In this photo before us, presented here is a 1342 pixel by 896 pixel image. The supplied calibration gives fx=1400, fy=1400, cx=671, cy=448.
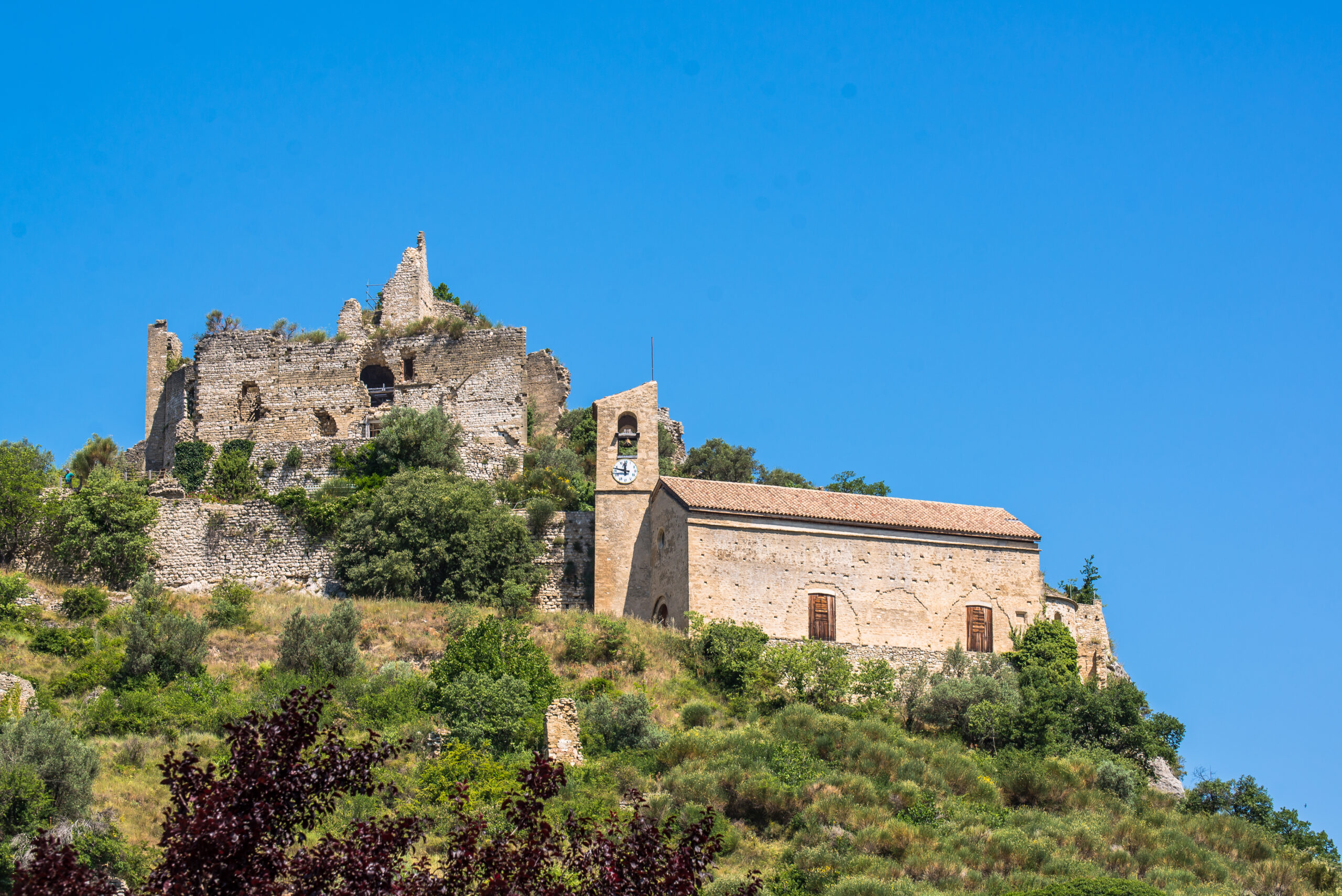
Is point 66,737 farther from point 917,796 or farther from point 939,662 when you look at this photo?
point 939,662

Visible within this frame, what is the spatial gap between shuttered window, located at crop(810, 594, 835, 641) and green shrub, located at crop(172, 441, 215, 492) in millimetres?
19147

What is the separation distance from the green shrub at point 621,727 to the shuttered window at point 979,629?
10.9m

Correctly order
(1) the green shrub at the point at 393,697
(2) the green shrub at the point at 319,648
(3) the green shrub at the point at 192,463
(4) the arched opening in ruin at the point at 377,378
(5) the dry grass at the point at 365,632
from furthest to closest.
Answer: (4) the arched opening in ruin at the point at 377,378
(3) the green shrub at the point at 192,463
(5) the dry grass at the point at 365,632
(2) the green shrub at the point at 319,648
(1) the green shrub at the point at 393,697

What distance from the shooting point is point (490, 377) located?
44.2 metres

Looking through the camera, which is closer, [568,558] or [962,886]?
[962,886]

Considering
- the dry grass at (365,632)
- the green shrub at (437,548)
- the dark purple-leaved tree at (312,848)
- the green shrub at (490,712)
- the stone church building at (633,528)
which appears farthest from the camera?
the green shrub at (437,548)

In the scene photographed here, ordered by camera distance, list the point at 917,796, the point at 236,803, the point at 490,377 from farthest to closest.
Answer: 1. the point at 490,377
2. the point at 917,796
3. the point at 236,803

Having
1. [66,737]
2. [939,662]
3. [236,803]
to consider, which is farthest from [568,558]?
[236,803]

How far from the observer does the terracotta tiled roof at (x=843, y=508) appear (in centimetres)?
3500

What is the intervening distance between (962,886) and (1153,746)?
10507 mm

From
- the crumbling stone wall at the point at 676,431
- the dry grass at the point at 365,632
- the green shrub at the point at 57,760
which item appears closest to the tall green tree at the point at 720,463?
the crumbling stone wall at the point at 676,431

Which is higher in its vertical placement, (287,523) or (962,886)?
(287,523)

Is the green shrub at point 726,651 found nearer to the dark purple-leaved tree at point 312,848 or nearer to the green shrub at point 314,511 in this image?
the green shrub at point 314,511

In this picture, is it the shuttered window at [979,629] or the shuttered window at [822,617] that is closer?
the shuttered window at [822,617]
